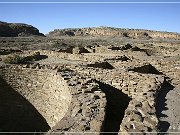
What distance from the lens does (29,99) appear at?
11586mm

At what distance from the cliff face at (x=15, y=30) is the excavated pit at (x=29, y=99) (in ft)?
199

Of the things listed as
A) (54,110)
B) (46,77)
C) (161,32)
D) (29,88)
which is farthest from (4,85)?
(161,32)

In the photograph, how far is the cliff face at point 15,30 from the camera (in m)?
72.9

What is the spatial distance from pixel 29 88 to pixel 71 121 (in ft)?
20.1

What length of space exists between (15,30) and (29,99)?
229 feet

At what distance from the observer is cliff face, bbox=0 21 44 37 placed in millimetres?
72925

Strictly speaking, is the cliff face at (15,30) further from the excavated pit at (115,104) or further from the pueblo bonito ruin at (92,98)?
the excavated pit at (115,104)

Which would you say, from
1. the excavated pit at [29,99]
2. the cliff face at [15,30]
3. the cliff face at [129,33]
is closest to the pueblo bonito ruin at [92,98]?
the excavated pit at [29,99]

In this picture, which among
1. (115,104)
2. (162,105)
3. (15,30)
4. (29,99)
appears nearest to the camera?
(162,105)

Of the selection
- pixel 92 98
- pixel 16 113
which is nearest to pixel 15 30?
pixel 16 113

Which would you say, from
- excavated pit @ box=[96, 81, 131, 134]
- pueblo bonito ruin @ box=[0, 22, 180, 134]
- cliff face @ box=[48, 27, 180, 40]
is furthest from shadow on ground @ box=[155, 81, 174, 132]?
cliff face @ box=[48, 27, 180, 40]

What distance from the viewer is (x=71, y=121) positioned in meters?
5.78

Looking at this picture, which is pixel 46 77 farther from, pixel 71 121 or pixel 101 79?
pixel 71 121

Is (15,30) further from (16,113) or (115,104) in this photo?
(115,104)
